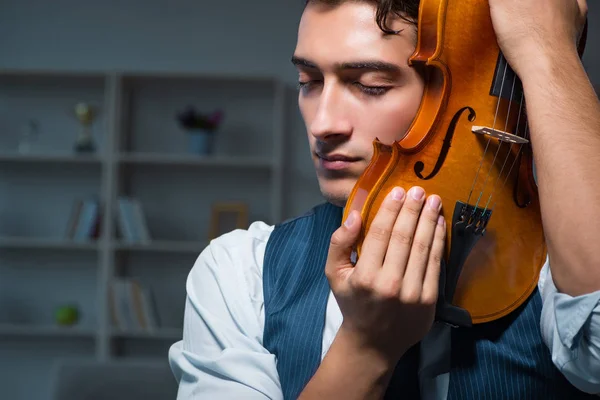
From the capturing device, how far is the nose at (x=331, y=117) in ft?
3.60

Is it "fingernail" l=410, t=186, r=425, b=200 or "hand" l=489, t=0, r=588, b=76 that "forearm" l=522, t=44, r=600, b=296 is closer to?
"hand" l=489, t=0, r=588, b=76

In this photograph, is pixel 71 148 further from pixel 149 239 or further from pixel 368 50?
pixel 368 50

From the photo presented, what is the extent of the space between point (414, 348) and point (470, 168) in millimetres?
283

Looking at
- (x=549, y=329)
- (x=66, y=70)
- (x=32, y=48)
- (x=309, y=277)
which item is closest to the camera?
(x=549, y=329)

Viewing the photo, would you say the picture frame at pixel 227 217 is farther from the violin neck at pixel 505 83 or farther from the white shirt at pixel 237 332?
the violin neck at pixel 505 83

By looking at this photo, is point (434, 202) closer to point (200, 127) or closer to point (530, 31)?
point (530, 31)

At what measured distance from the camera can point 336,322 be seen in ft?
3.84

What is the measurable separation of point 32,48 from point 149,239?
1514 millimetres

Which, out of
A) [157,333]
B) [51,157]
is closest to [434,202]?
[157,333]

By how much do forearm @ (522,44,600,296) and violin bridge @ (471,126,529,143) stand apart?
0.07ft

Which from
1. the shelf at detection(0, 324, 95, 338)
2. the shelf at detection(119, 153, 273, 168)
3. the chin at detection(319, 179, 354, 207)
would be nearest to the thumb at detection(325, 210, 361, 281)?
the chin at detection(319, 179, 354, 207)

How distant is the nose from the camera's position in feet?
3.60

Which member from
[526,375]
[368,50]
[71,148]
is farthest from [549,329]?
[71,148]

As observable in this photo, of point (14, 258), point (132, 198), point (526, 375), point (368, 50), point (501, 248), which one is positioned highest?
point (368, 50)
